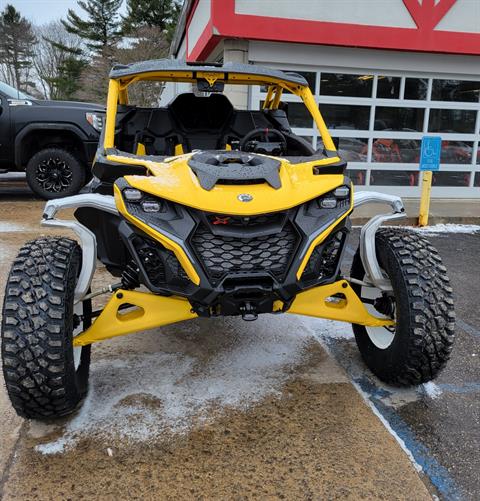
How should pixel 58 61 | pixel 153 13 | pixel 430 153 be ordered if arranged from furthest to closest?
pixel 58 61
pixel 153 13
pixel 430 153

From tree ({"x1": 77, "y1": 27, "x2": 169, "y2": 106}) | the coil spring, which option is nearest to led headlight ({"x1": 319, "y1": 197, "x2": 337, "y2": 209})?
the coil spring

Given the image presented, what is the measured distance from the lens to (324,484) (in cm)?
236

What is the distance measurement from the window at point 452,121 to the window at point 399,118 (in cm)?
27

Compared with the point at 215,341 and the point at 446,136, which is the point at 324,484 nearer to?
the point at 215,341

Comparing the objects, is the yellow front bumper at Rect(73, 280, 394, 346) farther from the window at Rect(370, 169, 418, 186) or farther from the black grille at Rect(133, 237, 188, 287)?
the window at Rect(370, 169, 418, 186)

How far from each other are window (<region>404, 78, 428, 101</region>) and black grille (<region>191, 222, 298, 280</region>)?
28.5ft

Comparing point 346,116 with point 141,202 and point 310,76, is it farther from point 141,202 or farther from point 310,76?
point 141,202

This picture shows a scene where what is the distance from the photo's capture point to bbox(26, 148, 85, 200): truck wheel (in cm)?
872

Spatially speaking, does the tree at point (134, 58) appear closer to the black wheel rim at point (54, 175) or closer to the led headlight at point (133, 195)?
the black wheel rim at point (54, 175)

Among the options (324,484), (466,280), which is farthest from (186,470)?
(466,280)

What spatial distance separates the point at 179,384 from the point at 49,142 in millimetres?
6907

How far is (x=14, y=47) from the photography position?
49094 mm

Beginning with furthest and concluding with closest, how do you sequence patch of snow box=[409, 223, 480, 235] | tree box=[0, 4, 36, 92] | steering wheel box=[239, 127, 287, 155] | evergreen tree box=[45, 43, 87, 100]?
tree box=[0, 4, 36, 92] → evergreen tree box=[45, 43, 87, 100] → patch of snow box=[409, 223, 480, 235] → steering wheel box=[239, 127, 287, 155]

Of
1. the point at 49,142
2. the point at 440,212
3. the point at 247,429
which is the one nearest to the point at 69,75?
the point at 49,142
